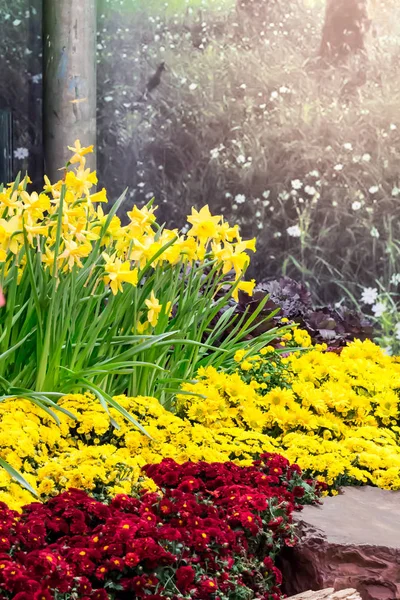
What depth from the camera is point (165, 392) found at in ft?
8.38

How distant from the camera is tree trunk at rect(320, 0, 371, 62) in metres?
5.39

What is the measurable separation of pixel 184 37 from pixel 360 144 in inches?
55.4

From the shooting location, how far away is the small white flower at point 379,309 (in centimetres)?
541

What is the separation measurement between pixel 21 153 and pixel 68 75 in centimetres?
80

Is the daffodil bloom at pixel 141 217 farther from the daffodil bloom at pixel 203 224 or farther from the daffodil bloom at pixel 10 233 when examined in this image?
the daffodil bloom at pixel 10 233

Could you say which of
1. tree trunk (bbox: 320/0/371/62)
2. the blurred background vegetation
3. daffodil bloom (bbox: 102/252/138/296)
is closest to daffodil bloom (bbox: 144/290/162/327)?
daffodil bloom (bbox: 102/252/138/296)

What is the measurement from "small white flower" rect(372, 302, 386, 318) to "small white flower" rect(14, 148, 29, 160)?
259cm

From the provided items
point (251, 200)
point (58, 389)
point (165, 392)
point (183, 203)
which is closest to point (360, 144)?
point (251, 200)

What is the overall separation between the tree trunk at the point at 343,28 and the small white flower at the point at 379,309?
5.50 ft

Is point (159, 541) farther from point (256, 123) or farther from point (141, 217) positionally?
point (256, 123)

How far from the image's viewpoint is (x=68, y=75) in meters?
4.88

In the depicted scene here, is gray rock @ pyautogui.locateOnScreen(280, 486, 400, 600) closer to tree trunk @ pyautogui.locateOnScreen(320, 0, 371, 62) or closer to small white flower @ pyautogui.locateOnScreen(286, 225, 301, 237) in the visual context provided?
small white flower @ pyautogui.locateOnScreen(286, 225, 301, 237)

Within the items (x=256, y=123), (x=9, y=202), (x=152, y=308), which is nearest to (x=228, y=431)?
(x=152, y=308)

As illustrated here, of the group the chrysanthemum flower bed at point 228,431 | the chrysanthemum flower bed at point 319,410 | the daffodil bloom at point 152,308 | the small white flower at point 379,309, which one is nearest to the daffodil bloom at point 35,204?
the daffodil bloom at point 152,308
